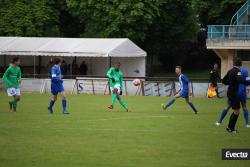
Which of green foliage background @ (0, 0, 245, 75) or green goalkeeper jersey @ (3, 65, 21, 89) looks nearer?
green goalkeeper jersey @ (3, 65, 21, 89)

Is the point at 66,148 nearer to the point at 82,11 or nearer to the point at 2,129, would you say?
the point at 2,129

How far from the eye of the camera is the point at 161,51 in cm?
7150

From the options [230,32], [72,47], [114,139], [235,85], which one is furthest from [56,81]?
[230,32]

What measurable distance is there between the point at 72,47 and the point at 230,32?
10.4m

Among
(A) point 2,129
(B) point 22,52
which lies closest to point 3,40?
(B) point 22,52

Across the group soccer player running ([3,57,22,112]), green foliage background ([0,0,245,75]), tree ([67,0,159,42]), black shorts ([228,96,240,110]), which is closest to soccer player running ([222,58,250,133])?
black shorts ([228,96,240,110])

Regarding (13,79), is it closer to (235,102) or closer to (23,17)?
(235,102)

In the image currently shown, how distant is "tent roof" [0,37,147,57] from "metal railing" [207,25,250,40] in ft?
15.8

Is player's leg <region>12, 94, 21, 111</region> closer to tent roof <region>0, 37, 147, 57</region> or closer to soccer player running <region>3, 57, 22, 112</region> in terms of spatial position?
soccer player running <region>3, 57, 22, 112</region>

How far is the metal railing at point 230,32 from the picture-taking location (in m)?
51.5

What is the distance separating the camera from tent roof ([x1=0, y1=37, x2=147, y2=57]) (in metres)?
49.8

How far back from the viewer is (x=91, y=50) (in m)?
50.2

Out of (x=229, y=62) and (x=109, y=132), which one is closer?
(x=109, y=132)

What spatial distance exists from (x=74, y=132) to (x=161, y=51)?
51375 millimetres
